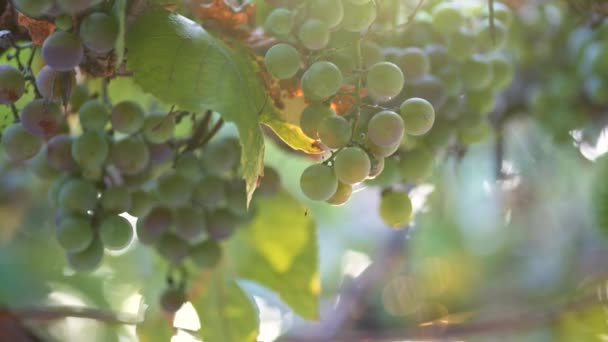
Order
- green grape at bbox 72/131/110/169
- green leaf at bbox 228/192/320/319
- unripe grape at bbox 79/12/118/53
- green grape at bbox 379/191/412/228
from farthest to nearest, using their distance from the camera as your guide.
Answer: green leaf at bbox 228/192/320/319 < green grape at bbox 379/191/412/228 < green grape at bbox 72/131/110/169 < unripe grape at bbox 79/12/118/53

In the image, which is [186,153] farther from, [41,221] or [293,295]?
[41,221]

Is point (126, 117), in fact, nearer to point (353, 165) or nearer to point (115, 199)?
point (115, 199)

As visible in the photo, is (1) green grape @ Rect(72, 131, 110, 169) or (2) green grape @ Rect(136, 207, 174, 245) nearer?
(1) green grape @ Rect(72, 131, 110, 169)

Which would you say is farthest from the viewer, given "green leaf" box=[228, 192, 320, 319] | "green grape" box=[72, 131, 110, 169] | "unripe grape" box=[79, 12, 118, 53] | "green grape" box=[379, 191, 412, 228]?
"green leaf" box=[228, 192, 320, 319]

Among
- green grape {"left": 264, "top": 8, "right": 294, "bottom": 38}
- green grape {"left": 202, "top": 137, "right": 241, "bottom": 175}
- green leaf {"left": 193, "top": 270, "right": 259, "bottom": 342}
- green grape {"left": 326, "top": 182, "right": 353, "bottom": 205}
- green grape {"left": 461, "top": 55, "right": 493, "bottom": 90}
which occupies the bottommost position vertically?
green leaf {"left": 193, "top": 270, "right": 259, "bottom": 342}

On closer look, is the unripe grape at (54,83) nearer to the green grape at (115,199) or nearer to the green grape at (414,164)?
the green grape at (115,199)

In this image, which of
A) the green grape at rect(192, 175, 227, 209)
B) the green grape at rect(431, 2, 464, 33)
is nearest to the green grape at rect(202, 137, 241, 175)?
the green grape at rect(192, 175, 227, 209)

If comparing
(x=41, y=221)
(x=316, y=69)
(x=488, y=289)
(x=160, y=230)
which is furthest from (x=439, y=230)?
(x=316, y=69)

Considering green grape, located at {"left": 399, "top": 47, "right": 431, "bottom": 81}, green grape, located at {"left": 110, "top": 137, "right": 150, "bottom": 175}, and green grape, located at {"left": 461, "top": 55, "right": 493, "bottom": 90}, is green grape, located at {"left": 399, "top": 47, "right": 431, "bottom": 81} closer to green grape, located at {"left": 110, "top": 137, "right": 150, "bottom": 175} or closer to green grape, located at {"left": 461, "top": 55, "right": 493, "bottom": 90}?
green grape, located at {"left": 461, "top": 55, "right": 493, "bottom": 90}

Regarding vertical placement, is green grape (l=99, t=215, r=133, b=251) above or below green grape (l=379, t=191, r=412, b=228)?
below
